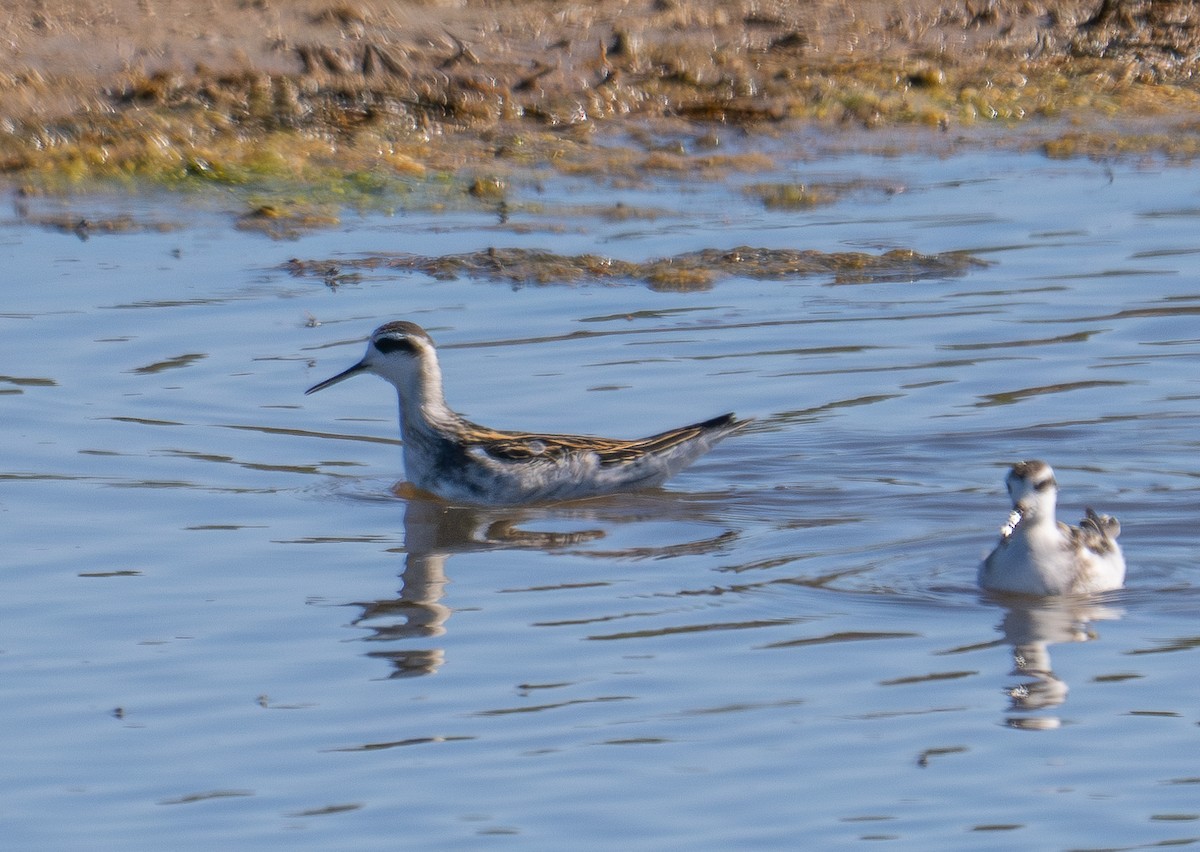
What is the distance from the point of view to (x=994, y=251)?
1477cm

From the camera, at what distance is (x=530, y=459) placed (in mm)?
10648

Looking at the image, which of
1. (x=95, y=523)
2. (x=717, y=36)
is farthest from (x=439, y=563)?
(x=717, y=36)

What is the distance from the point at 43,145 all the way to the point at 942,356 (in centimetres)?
767

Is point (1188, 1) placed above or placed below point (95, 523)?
above

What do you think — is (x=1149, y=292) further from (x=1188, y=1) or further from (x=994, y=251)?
(x=1188, y=1)

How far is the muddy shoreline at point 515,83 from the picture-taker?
16922 mm

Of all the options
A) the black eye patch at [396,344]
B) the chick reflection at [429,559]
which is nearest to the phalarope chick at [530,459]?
the chick reflection at [429,559]

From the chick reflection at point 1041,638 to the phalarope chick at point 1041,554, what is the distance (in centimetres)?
8

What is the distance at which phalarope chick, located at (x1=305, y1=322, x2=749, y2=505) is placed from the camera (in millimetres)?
10586

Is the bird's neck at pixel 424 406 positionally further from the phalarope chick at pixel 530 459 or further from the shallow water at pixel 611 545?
the shallow water at pixel 611 545

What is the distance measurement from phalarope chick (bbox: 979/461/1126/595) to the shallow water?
0.15 m

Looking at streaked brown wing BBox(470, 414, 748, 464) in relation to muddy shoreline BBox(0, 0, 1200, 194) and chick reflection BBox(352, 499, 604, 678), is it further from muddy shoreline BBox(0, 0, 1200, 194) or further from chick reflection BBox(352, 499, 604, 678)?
muddy shoreline BBox(0, 0, 1200, 194)

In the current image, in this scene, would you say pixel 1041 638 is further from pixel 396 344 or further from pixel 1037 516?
pixel 396 344

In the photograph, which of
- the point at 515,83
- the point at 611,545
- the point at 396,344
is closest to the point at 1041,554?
the point at 611,545
